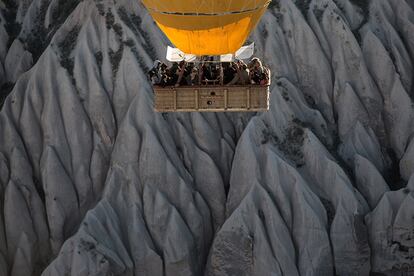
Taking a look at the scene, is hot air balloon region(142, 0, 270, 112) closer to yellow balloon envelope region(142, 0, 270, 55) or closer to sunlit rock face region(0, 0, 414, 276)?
yellow balloon envelope region(142, 0, 270, 55)

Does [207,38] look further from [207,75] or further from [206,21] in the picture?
[207,75]

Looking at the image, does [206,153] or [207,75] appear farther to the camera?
[206,153]

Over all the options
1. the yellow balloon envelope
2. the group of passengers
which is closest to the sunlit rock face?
the group of passengers

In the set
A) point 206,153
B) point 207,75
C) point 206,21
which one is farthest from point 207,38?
point 206,153

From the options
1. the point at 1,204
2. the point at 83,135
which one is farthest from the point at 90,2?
the point at 1,204

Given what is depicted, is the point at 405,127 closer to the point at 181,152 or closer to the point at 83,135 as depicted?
the point at 181,152

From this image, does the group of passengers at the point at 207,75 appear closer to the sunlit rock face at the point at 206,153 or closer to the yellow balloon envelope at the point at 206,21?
Answer: the yellow balloon envelope at the point at 206,21
